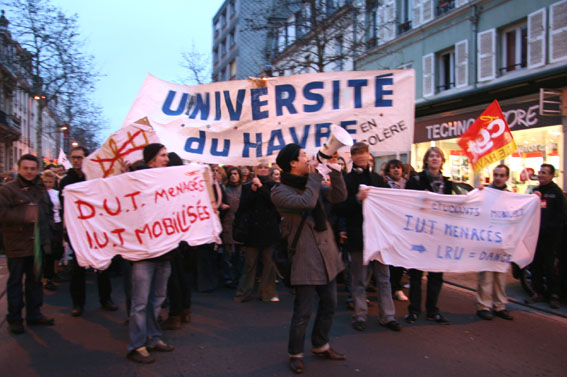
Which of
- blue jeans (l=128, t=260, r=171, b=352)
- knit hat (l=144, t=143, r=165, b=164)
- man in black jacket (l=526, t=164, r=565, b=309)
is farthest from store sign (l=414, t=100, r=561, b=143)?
blue jeans (l=128, t=260, r=171, b=352)

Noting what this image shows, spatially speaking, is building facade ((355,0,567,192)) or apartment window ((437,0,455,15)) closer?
building facade ((355,0,567,192))

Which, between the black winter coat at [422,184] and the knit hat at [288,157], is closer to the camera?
the knit hat at [288,157]

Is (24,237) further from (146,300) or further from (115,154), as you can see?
(146,300)

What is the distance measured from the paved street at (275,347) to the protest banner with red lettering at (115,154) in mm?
1825

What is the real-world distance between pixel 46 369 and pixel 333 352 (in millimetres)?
2584

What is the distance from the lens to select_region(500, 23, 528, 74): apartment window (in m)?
14.7

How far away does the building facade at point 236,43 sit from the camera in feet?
154

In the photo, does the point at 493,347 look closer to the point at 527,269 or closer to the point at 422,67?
the point at 527,269

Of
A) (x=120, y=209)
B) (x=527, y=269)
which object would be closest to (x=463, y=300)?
(x=527, y=269)

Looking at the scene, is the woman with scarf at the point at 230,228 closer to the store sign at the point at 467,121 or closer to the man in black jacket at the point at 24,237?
the man in black jacket at the point at 24,237

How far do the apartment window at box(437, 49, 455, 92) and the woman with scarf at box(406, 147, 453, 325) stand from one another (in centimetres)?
1313

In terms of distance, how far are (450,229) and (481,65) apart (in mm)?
12338

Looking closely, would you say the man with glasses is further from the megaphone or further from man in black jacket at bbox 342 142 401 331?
the megaphone

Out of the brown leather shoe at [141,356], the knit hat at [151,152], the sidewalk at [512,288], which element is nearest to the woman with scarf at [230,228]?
the knit hat at [151,152]
